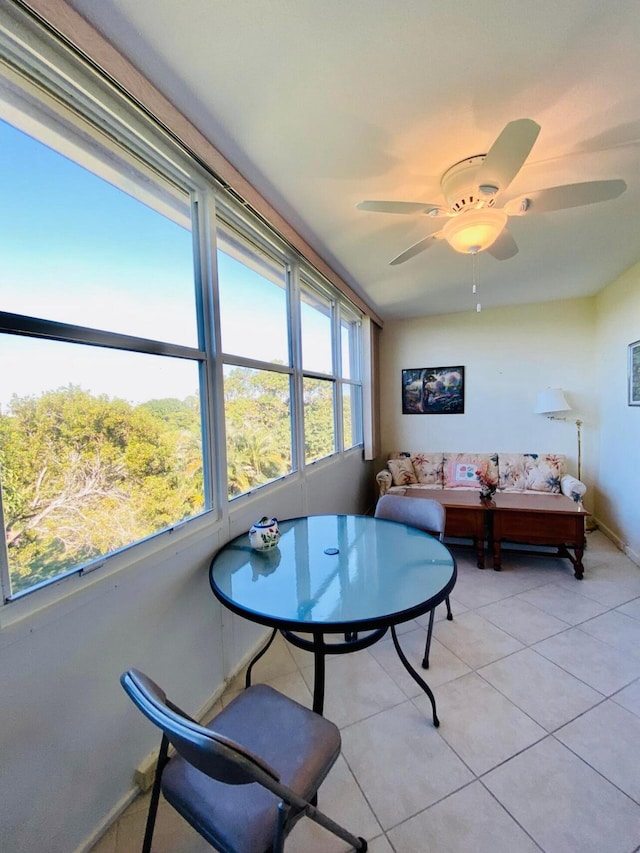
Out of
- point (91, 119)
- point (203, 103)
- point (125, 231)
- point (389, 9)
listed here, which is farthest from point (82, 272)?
point (389, 9)

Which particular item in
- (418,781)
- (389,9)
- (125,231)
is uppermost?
(389,9)

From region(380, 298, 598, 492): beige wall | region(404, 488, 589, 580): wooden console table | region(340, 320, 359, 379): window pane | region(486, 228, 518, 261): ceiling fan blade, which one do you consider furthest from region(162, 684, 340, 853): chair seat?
region(380, 298, 598, 492): beige wall

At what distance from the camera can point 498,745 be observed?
1376 millimetres

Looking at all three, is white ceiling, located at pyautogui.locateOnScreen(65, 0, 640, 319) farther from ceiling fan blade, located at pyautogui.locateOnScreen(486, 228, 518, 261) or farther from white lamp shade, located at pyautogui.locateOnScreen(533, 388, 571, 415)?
white lamp shade, located at pyautogui.locateOnScreen(533, 388, 571, 415)

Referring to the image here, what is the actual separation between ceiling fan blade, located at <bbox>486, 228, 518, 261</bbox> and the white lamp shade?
2246 millimetres

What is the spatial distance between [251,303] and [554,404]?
3.27 meters

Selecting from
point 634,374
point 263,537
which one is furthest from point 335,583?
point 634,374

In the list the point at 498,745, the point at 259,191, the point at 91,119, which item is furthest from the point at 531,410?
the point at 91,119

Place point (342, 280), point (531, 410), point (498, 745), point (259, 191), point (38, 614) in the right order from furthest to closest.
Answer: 1. point (531, 410)
2. point (342, 280)
3. point (259, 191)
4. point (498, 745)
5. point (38, 614)

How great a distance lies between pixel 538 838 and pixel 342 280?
3176mm

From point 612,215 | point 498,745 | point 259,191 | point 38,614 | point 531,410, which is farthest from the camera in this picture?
point 531,410

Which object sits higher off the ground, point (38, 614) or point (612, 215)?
point (612, 215)

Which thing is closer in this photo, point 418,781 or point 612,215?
point 418,781

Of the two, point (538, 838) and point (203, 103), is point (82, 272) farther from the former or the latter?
point (538, 838)
